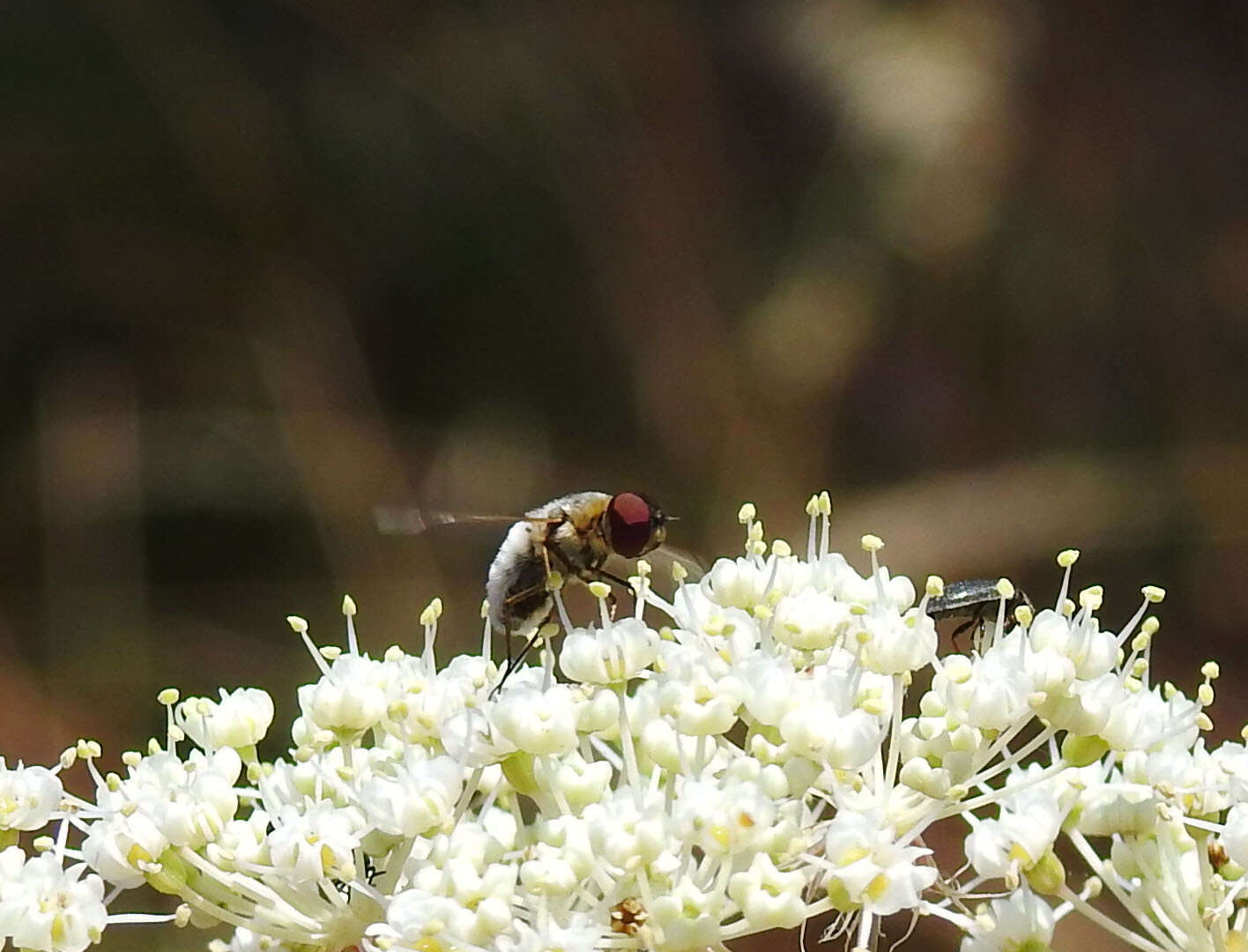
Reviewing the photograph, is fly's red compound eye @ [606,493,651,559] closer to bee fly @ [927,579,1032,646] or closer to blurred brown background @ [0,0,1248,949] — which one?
bee fly @ [927,579,1032,646]

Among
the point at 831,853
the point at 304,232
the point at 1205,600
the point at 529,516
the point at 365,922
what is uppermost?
the point at 304,232

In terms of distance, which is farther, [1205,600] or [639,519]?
[1205,600]

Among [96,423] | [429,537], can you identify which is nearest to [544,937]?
[429,537]

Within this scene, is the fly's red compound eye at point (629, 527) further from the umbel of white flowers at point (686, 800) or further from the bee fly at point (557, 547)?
the umbel of white flowers at point (686, 800)

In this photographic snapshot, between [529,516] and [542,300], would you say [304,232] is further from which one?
[529,516]

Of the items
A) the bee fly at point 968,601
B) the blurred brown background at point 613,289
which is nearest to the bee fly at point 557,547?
the bee fly at point 968,601
